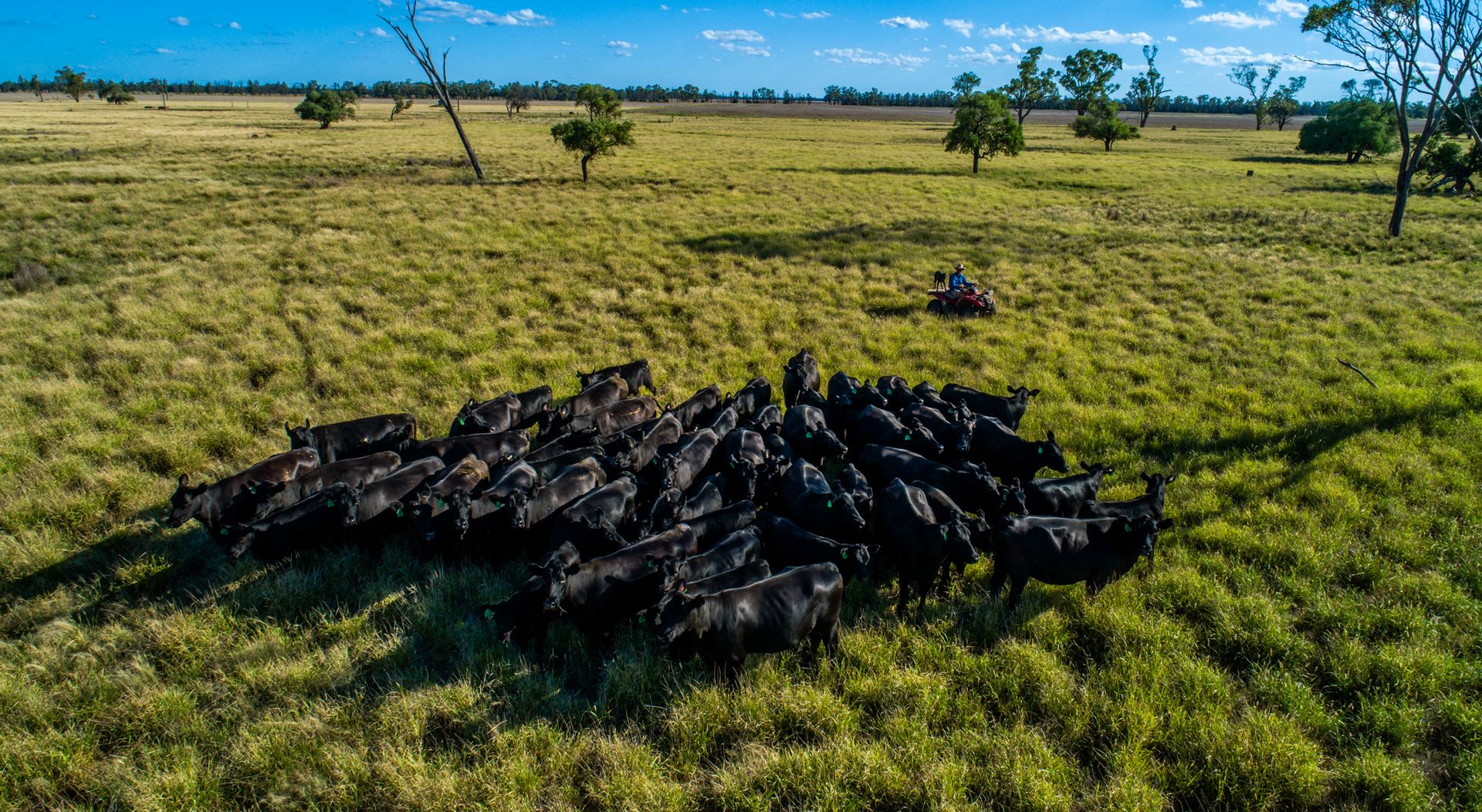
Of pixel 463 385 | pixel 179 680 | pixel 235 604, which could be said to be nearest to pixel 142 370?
pixel 463 385

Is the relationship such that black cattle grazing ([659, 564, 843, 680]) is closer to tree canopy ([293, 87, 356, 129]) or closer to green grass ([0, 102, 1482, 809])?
green grass ([0, 102, 1482, 809])

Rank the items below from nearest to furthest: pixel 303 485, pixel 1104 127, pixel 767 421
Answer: pixel 303 485 < pixel 767 421 < pixel 1104 127

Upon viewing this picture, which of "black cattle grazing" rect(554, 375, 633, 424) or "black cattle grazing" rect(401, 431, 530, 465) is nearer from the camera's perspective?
"black cattle grazing" rect(401, 431, 530, 465)

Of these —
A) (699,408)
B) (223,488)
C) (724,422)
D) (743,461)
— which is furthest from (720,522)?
(223,488)

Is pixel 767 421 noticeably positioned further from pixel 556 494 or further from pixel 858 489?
pixel 556 494

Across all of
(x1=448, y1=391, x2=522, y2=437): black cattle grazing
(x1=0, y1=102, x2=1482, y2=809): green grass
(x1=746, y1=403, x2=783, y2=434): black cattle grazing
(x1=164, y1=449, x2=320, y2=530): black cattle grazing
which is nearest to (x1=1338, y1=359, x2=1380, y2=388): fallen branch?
(x1=0, y1=102, x2=1482, y2=809): green grass

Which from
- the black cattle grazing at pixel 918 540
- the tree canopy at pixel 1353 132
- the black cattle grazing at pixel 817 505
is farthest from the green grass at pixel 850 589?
the tree canopy at pixel 1353 132

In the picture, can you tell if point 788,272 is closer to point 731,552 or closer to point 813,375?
point 813,375
